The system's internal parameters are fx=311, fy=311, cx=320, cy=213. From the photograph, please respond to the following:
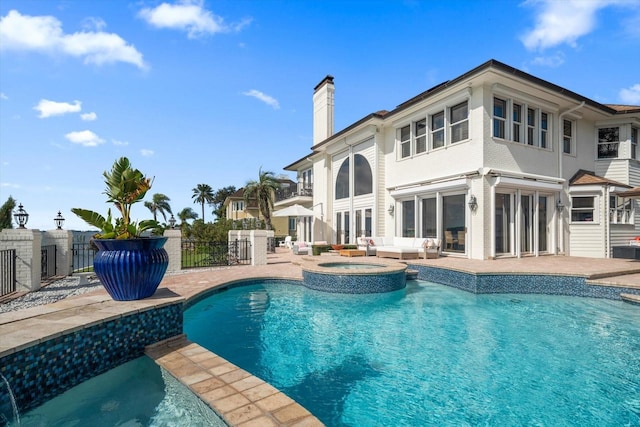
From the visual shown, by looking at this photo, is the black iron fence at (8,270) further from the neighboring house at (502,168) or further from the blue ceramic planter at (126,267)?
the neighboring house at (502,168)

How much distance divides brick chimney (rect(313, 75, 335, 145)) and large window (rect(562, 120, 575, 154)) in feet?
42.7

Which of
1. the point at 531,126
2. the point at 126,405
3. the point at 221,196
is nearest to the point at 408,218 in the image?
the point at 531,126

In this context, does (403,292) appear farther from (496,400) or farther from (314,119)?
(314,119)

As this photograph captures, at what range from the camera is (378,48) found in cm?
1462

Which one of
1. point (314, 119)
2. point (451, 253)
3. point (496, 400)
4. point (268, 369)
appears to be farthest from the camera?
point (314, 119)

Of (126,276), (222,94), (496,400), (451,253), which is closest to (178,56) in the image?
(222,94)

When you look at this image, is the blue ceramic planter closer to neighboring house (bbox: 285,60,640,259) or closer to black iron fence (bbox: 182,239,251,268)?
black iron fence (bbox: 182,239,251,268)

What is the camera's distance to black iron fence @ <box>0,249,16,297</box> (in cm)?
782

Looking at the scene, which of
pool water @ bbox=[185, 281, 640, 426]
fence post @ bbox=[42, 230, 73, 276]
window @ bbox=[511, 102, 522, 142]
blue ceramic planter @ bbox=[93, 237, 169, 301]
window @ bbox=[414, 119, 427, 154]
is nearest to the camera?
pool water @ bbox=[185, 281, 640, 426]

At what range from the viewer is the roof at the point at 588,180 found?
1375 centimetres

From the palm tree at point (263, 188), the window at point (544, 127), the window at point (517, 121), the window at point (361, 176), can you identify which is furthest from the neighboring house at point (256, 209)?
the window at point (544, 127)

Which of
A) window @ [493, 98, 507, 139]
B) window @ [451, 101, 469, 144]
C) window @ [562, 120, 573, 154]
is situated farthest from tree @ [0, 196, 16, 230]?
window @ [562, 120, 573, 154]

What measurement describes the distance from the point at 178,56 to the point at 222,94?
2.42 m

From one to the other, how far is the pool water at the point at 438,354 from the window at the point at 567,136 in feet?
31.6
